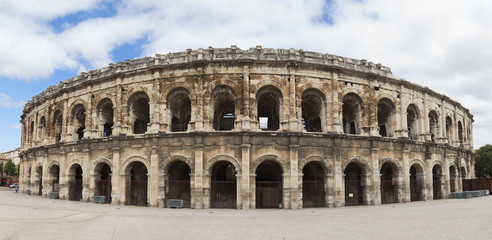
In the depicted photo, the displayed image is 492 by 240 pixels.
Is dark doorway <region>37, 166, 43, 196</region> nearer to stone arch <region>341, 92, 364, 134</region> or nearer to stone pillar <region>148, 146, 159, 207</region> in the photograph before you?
stone pillar <region>148, 146, 159, 207</region>

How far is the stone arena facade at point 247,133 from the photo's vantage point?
18797 millimetres

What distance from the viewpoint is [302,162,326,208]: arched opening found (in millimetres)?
20297

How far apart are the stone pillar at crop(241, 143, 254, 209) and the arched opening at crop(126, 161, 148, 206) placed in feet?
21.8

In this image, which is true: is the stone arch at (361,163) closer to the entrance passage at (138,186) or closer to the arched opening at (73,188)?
the entrance passage at (138,186)

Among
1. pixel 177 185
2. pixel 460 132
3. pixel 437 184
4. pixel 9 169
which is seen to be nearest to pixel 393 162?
pixel 437 184

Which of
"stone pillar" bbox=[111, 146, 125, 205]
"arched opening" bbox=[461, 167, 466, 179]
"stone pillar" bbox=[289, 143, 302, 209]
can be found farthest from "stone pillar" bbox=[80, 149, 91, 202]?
"arched opening" bbox=[461, 167, 466, 179]

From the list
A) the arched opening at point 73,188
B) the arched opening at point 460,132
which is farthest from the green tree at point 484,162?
the arched opening at point 73,188

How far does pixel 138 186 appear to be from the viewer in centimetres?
2173

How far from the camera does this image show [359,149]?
66.8ft

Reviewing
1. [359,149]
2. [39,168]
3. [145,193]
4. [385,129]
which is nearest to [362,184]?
[359,149]

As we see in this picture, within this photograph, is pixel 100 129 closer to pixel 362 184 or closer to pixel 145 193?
pixel 145 193

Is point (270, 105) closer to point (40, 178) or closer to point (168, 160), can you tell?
point (168, 160)

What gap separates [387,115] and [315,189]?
24.2 feet

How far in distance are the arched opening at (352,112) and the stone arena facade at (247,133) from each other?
0.09 meters
